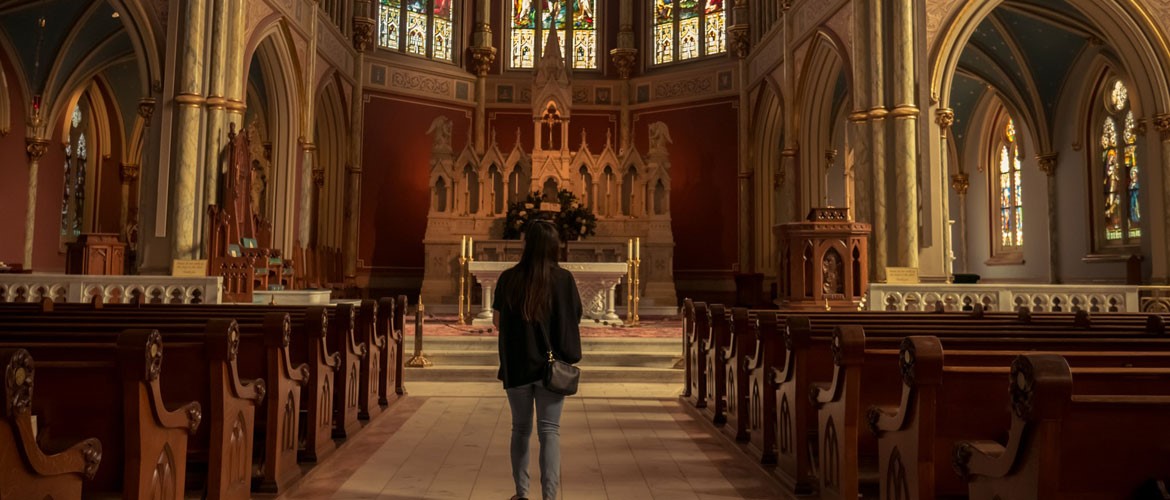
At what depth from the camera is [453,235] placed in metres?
16.7

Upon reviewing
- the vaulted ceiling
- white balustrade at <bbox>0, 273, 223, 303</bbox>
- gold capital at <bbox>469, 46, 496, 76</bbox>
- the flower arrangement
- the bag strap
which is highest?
gold capital at <bbox>469, 46, 496, 76</bbox>

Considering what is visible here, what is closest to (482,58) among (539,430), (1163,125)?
(1163,125)

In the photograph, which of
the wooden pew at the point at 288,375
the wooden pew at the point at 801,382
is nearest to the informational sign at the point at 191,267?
the wooden pew at the point at 288,375

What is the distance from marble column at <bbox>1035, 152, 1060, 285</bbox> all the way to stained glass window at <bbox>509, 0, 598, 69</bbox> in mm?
10533

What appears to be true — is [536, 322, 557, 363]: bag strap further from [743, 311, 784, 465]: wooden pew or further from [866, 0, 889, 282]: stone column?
[866, 0, 889, 282]: stone column

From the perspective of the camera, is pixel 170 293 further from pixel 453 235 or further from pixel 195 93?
pixel 453 235

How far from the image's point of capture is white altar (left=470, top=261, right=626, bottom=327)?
11.9 meters

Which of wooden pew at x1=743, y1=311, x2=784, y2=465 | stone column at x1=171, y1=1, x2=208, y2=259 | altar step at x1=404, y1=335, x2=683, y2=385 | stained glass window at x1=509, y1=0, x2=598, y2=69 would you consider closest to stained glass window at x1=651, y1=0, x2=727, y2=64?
stained glass window at x1=509, y1=0, x2=598, y2=69

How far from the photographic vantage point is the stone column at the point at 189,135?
35.8 ft

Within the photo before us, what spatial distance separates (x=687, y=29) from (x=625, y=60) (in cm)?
170

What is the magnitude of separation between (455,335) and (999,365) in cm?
790

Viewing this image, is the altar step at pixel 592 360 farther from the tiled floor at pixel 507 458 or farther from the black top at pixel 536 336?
the black top at pixel 536 336

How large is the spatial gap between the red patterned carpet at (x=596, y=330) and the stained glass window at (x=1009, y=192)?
9.42 meters

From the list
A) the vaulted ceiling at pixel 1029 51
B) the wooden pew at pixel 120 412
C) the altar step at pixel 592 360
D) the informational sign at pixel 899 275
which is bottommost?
the altar step at pixel 592 360
